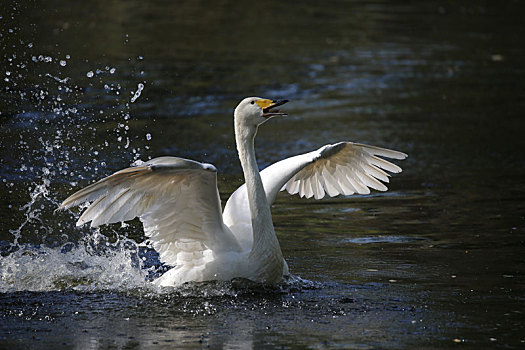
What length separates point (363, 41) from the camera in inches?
822

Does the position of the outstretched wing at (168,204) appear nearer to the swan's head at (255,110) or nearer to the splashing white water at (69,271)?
the splashing white water at (69,271)

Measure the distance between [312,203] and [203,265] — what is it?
128 inches

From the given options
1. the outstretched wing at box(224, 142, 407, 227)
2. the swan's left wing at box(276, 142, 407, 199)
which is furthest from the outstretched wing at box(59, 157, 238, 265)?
the swan's left wing at box(276, 142, 407, 199)

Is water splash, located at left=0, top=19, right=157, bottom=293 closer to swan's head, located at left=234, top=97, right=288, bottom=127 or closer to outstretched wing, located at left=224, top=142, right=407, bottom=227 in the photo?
outstretched wing, located at left=224, top=142, right=407, bottom=227

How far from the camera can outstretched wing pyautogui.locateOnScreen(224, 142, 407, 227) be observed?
27.7ft

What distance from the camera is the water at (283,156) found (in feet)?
22.6

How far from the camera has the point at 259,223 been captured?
25.1 feet

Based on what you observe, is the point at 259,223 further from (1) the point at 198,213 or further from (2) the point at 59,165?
(2) the point at 59,165

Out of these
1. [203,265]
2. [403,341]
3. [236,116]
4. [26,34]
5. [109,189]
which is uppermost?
[26,34]

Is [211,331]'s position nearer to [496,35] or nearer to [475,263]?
[475,263]

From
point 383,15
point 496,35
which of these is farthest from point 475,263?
point 383,15

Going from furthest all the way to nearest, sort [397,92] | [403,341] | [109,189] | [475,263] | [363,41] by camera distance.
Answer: [363,41]
[397,92]
[475,263]
[109,189]
[403,341]

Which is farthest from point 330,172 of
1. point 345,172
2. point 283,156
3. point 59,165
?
Result: point 59,165

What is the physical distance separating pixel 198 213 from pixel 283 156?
5055 mm
